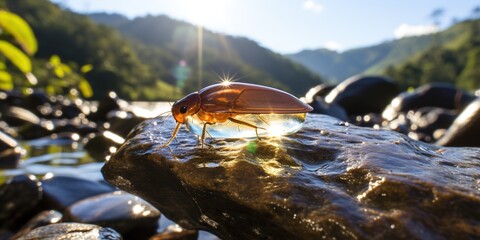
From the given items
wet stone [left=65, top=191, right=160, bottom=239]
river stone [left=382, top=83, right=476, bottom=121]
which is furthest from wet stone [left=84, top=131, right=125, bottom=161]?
river stone [left=382, top=83, right=476, bottom=121]

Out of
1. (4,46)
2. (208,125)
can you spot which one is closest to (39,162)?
(4,46)

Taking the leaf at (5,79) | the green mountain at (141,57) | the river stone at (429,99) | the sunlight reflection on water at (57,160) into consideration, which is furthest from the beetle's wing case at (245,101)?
the green mountain at (141,57)

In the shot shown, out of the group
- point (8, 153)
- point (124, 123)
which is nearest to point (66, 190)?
point (8, 153)

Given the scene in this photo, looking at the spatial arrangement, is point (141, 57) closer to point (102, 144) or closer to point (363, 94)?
point (363, 94)

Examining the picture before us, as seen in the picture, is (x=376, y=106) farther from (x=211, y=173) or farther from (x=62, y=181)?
(x=211, y=173)

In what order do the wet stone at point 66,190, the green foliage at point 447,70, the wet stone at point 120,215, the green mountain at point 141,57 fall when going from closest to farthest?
the wet stone at point 120,215, the wet stone at point 66,190, the green mountain at point 141,57, the green foliage at point 447,70

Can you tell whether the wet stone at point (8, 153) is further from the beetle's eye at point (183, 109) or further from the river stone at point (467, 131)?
the river stone at point (467, 131)
